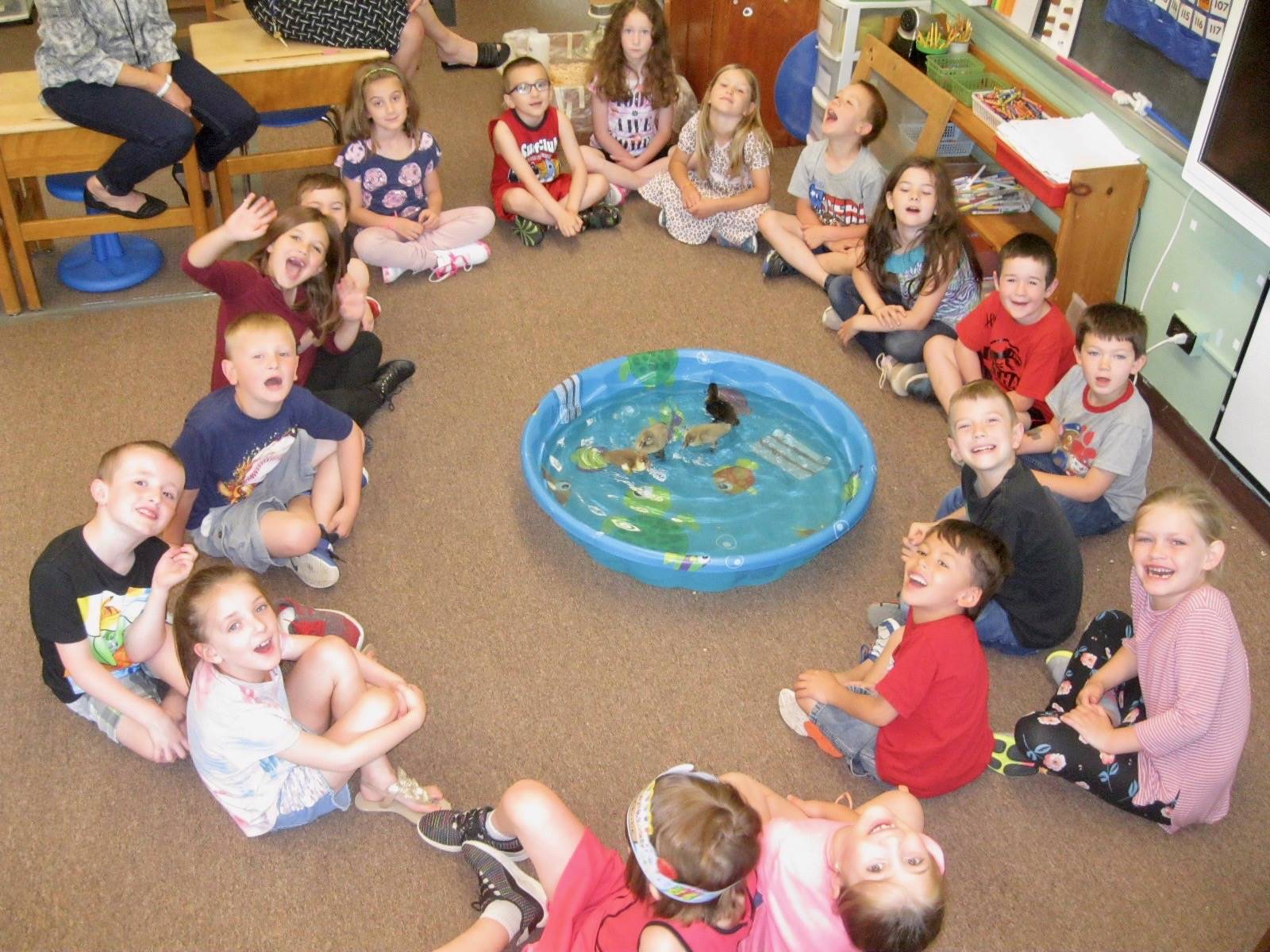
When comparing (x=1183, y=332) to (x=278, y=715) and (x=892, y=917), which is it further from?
Result: (x=278, y=715)

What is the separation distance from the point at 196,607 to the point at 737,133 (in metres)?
2.91

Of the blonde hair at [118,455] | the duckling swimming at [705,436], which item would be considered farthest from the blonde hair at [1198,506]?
the blonde hair at [118,455]

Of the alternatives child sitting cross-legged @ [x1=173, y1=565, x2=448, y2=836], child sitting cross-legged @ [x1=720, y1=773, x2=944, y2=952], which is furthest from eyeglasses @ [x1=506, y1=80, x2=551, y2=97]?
child sitting cross-legged @ [x1=720, y1=773, x2=944, y2=952]

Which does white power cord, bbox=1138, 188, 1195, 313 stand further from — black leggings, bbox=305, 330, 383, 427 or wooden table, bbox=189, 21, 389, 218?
wooden table, bbox=189, 21, 389, 218

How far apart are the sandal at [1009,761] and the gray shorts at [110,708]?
1.82m

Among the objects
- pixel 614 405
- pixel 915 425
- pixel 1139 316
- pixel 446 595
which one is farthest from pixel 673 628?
pixel 1139 316

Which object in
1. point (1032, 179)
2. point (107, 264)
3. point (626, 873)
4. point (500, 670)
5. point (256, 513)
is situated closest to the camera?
point (626, 873)

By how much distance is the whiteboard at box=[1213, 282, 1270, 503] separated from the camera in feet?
10.0

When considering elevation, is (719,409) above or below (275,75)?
below

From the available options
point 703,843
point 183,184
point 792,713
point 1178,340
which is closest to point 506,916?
point 703,843

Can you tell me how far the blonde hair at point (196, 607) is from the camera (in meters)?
2.06

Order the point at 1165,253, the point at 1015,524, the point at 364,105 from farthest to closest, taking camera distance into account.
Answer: the point at 364,105 < the point at 1165,253 < the point at 1015,524

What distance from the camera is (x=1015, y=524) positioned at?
2.57 m

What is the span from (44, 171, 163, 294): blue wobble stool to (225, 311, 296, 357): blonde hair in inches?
61.5
